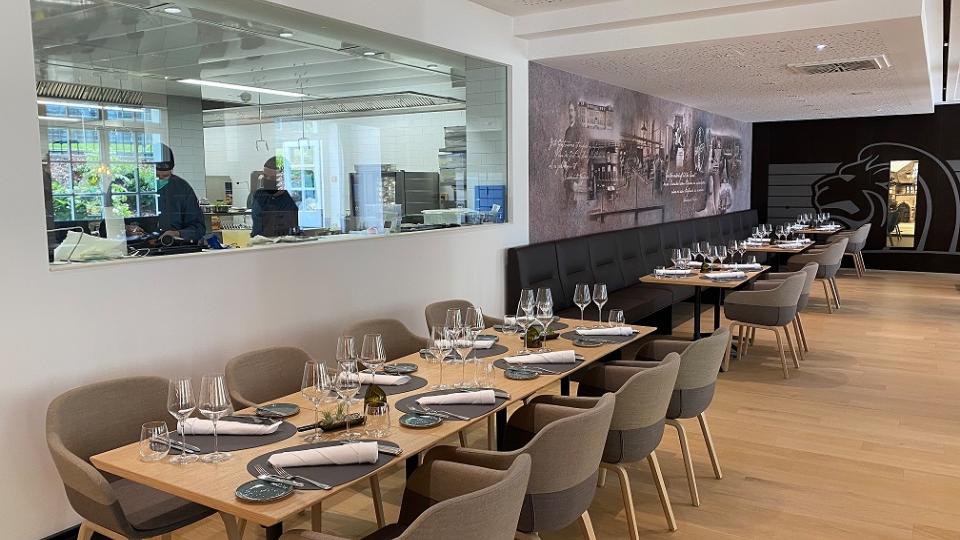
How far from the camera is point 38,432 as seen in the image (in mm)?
3420

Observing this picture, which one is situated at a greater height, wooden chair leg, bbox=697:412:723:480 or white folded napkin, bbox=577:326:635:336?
white folded napkin, bbox=577:326:635:336

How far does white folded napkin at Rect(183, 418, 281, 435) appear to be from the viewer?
264cm

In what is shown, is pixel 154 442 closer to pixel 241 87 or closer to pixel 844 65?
pixel 241 87

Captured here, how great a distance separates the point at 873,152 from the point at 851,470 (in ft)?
35.9

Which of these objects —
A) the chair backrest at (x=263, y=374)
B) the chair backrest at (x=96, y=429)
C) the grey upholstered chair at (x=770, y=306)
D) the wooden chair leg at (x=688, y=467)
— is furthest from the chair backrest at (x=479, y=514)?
the grey upholstered chair at (x=770, y=306)

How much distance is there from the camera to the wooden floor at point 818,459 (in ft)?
12.1

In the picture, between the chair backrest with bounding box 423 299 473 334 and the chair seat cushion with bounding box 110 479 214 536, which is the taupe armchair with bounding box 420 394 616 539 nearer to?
the chair seat cushion with bounding box 110 479 214 536

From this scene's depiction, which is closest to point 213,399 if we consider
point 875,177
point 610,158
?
point 610,158

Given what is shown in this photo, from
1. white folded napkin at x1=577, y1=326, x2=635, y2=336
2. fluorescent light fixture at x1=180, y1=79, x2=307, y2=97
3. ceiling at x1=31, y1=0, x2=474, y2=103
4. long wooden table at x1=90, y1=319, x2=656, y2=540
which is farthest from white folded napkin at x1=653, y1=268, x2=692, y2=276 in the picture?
long wooden table at x1=90, y1=319, x2=656, y2=540

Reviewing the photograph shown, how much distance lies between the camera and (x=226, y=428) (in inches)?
105

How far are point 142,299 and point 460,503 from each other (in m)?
2.50

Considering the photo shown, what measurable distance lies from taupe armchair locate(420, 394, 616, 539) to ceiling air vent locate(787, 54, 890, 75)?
5859 mm

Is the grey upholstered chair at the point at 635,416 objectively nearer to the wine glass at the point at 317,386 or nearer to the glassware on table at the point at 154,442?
the wine glass at the point at 317,386

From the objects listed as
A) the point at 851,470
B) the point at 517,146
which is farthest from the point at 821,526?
the point at 517,146
